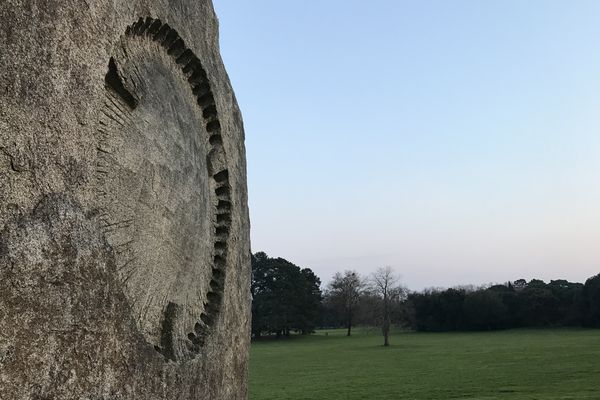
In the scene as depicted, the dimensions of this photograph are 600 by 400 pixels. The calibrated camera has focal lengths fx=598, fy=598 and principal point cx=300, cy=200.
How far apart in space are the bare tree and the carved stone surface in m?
67.8

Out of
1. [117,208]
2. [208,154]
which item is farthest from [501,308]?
[117,208]

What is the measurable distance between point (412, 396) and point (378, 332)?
52204 mm

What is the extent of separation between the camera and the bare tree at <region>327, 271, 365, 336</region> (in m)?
72.4

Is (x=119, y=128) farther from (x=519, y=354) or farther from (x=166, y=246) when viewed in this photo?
(x=519, y=354)

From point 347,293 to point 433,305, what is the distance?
12.1 m

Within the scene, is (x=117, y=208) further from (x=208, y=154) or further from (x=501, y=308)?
(x=501, y=308)

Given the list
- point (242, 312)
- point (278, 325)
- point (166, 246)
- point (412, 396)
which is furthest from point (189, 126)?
point (278, 325)

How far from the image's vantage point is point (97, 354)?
2.79 meters

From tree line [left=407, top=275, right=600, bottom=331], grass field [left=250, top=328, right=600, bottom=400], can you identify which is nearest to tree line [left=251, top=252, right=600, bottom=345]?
tree line [left=407, top=275, right=600, bottom=331]

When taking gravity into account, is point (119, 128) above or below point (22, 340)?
above

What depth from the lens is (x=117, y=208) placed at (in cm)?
328

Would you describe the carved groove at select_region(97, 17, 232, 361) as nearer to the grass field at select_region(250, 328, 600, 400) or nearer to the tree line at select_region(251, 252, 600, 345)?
the grass field at select_region(250, 328, 600, 400)

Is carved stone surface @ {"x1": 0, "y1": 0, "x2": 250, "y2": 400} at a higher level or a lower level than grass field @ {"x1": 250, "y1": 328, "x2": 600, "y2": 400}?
higher

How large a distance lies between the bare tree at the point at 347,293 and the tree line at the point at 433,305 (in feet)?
10.2
